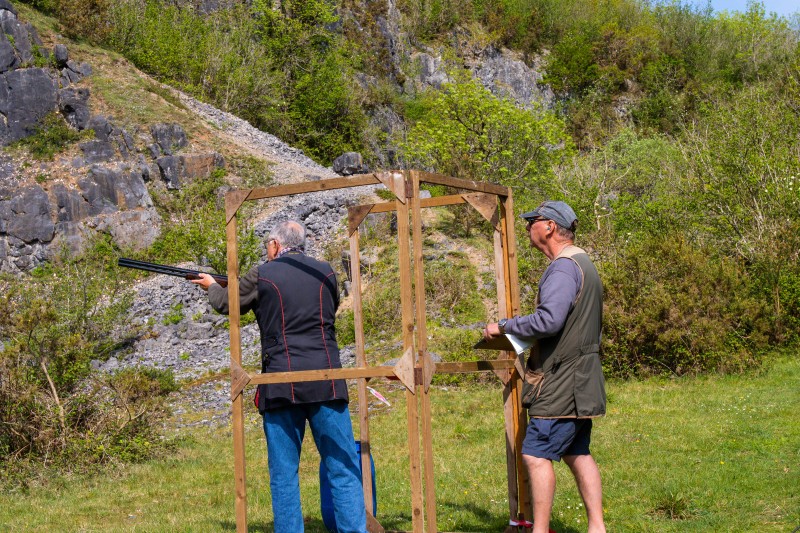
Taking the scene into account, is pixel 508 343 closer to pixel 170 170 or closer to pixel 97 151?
pixel 170 170

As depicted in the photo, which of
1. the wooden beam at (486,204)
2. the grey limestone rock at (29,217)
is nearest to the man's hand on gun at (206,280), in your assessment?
the wooden beam at (486,204)

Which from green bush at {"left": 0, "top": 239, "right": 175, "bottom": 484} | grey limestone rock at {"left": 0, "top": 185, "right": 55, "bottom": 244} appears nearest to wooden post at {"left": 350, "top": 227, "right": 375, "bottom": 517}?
green bush at {"left": 0, "top": 239, "right": 175, "bottom": 484}

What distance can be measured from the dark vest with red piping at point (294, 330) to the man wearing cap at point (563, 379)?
3.76 ft

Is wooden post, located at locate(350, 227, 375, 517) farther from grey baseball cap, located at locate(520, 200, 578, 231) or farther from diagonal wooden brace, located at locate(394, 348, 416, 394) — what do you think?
grey baseball cap, located at locate(520, 200, 578, 231)

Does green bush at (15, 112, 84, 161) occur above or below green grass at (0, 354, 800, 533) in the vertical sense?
above

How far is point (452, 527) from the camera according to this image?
6.28 metres

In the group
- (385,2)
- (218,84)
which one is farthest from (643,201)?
(385,2)

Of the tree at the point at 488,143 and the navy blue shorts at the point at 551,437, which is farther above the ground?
the tree at the point at 488,143

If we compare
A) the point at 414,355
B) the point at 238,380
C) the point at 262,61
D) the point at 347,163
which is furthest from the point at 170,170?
the point at 414,355

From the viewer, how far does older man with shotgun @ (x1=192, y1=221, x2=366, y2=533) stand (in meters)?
5.22

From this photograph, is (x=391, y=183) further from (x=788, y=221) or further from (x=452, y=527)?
(x=788, y=221)

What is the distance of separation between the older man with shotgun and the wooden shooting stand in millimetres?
161

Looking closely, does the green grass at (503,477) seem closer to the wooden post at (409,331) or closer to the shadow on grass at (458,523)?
the shadow on grass at (458,523)

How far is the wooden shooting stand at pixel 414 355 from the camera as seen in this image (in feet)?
16.3
